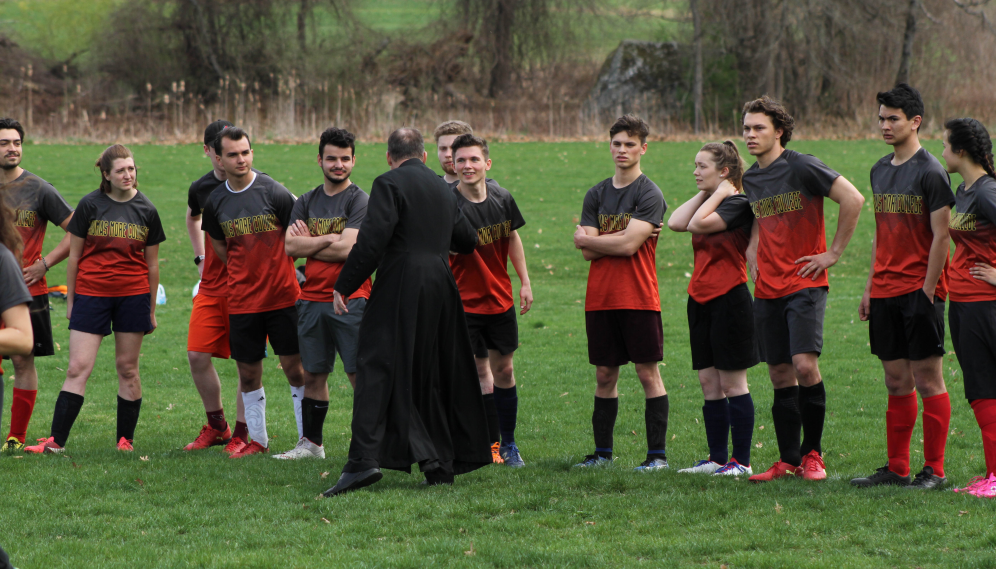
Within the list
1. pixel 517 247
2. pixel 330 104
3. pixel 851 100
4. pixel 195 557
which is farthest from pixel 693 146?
pixel 195 557

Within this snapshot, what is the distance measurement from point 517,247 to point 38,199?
3.73 m

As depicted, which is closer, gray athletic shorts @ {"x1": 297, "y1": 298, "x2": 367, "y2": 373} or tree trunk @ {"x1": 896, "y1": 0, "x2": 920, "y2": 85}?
gray athletic shorts @ {"x1": 297, "y1": 298, "x2": 367, "y2": 373}

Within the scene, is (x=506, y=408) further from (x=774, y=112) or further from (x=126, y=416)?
(x=126, y=416)

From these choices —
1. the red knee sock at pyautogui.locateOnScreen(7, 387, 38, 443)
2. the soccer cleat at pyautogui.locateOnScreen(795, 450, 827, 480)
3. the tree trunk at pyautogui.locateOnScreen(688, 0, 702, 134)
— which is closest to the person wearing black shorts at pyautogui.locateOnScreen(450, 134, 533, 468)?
the soccer cleat at pyautogui.locateOnScreen(795, 450, 827, 480)

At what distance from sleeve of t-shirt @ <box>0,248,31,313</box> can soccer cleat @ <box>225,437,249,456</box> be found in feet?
11.4

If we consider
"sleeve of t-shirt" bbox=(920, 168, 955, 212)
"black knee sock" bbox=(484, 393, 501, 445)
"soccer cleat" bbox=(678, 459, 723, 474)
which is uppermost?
"sleeve of t-shirt" bbox=(920, 168, 955, 212)

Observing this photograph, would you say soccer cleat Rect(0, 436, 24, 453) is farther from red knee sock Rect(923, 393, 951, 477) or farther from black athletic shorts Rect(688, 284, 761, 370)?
red knee sock Rect(923, 393, 951, 477)

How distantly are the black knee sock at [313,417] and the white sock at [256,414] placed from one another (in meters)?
0.38

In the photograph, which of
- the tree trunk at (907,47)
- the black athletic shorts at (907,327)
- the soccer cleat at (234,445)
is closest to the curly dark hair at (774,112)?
the black athletic shorts at (907,327)

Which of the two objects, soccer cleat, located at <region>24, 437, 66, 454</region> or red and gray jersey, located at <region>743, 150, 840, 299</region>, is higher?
red and gray jersey, located at <region>743, 150, 840, 299</region>

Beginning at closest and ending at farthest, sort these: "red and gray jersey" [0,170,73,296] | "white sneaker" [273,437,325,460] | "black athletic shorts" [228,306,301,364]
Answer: "white sneaker" [273,437,325,460]
"black athletic shorts" [228,306,301,364]
"red and gray jersey" [0,170,73,296]

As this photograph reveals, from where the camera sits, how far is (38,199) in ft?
23.5

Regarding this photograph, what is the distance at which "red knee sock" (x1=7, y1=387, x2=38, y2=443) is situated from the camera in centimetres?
700

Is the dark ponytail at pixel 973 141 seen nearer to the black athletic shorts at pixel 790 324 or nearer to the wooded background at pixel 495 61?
the black athletic shorts at pixel 790 324
